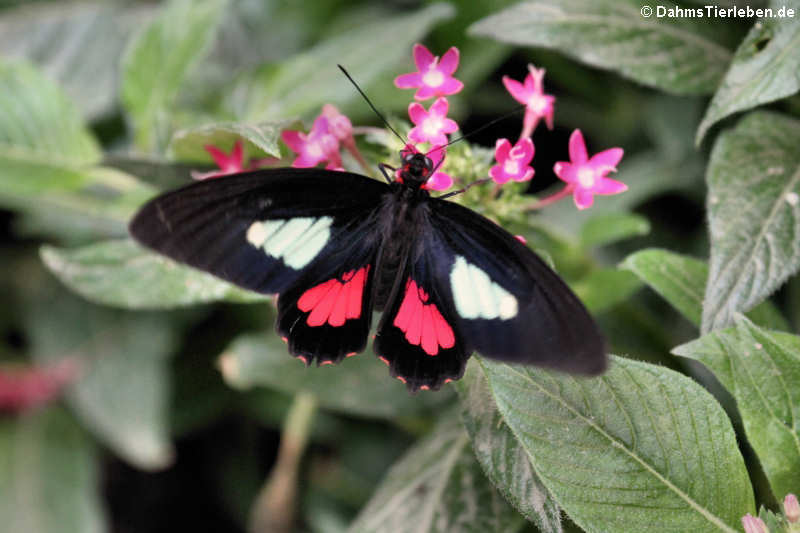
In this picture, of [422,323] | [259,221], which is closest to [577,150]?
[422,323]

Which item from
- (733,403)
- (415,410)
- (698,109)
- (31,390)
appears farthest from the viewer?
(31,390)

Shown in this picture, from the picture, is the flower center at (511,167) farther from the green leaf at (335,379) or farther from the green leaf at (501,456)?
the green leaf at (335,379)

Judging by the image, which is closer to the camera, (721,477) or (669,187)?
(721,477)

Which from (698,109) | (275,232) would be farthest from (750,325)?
(698,109)

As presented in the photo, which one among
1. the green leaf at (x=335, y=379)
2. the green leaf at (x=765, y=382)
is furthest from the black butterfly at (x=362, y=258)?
the green leaf at (x=335, y=379)

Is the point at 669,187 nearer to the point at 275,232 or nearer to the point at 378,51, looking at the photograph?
the point at 378,51

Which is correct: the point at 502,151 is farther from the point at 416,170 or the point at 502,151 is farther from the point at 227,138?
the point at 227,138
